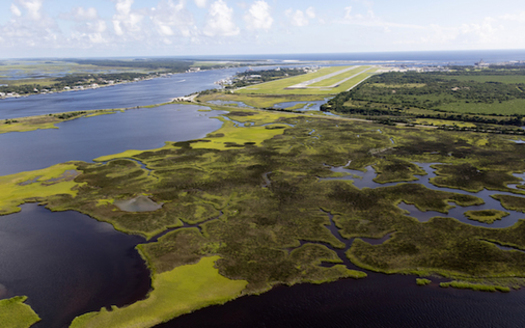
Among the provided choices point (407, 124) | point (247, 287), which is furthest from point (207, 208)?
point (407, 124)

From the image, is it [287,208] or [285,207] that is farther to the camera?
[285,207]

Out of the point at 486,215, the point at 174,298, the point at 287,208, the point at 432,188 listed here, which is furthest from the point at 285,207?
the point at 486,215

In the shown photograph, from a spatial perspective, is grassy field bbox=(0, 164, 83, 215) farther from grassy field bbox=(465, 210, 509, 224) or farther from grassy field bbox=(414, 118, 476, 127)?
grassy field bbox=(414, 118, 476, 127)

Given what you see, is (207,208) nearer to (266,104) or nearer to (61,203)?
(61,203)

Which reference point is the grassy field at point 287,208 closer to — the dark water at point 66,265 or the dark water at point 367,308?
the dark water at point 367,308

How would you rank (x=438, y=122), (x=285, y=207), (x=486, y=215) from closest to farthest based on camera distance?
(x=486, y=215) < (x=285, y=207) < (x=438, y=122)

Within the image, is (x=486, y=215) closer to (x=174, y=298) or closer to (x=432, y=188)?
(x=432, y=188)
